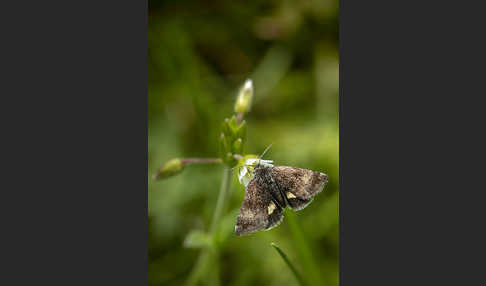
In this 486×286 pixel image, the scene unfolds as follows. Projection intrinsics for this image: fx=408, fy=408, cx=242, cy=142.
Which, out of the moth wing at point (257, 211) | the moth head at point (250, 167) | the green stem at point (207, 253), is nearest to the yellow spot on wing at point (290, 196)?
the moth wing at point (257, 211)

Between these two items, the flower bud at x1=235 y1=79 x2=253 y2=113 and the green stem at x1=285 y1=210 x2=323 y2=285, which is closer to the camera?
the green stem at x1=285 y1=210 x2=323 y2=285

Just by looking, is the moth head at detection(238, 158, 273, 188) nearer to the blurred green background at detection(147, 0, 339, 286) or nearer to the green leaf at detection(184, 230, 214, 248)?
the green leaf at detection(184, 230, 214, 248)

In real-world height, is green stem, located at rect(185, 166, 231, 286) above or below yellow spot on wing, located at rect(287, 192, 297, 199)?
below

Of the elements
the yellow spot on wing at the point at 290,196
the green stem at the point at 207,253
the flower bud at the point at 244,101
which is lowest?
the green stem at the point at 207,253

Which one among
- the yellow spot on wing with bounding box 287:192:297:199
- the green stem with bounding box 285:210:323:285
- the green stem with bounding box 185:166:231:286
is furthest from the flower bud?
the green stem with bounding box 285:210:323:285

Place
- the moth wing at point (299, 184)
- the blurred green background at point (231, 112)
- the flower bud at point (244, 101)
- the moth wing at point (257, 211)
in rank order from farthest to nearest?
the blurred green background at point (231, 112), the flower bud at point (244, 101), the moth wing at point (299, 184), the moth wing at point (257, 211)

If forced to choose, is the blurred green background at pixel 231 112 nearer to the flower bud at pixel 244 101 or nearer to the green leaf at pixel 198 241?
the green leaf at pixel 198 241

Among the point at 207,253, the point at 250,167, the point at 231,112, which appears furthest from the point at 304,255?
the point at 231,112

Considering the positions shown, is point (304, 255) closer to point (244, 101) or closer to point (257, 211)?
point (257, 211)
